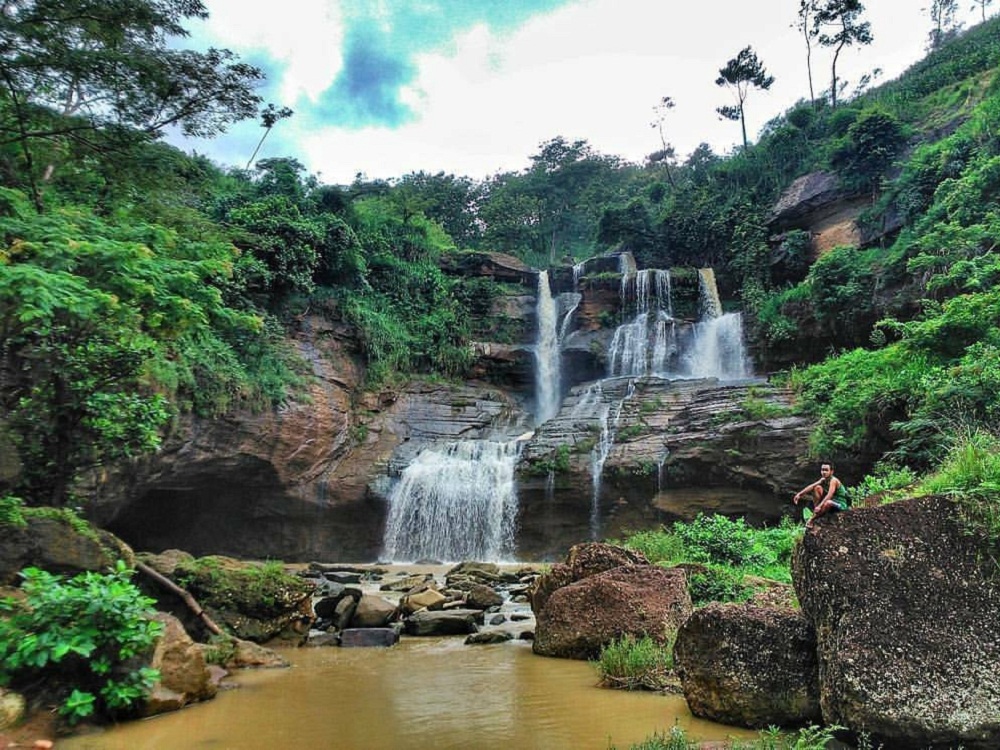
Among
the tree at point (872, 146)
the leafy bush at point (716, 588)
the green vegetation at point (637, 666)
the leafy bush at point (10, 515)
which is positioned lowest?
the green vegetation at point (637, 666)

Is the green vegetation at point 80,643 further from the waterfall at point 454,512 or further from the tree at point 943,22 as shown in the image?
the tree at point 943,22

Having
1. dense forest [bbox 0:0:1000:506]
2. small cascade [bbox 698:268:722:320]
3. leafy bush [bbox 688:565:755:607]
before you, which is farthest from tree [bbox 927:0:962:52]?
leafy bush [bbox 688:565:755:607]

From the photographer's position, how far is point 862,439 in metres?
14.6

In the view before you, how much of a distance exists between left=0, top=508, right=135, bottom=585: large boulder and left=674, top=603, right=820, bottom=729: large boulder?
5.56 metres

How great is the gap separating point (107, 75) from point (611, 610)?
26.9ft

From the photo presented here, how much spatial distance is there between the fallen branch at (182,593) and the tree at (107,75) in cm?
443

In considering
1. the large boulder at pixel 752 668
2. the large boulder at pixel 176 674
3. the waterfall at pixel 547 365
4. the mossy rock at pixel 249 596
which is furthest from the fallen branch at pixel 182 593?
the waterfall at pixel 547 365

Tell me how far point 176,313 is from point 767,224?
2850 centimetres

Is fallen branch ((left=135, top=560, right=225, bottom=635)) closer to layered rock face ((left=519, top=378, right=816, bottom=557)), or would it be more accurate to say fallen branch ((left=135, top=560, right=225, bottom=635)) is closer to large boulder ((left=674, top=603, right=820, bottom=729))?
large boulder ((left=674, top=603, right=820, bottom=729))

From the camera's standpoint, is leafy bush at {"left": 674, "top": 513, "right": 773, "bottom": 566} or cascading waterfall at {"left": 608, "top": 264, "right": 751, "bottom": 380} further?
A: cascading waterfall at {"left": 608, "top": 264, "right": 751, "bottom": 380}

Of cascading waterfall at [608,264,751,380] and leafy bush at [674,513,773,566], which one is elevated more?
cascading waterfall at [608,264,751,380]

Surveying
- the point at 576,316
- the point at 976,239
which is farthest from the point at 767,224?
the point at 976,239

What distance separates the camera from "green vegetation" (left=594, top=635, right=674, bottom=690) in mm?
5777

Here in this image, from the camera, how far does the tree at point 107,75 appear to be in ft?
20.5
